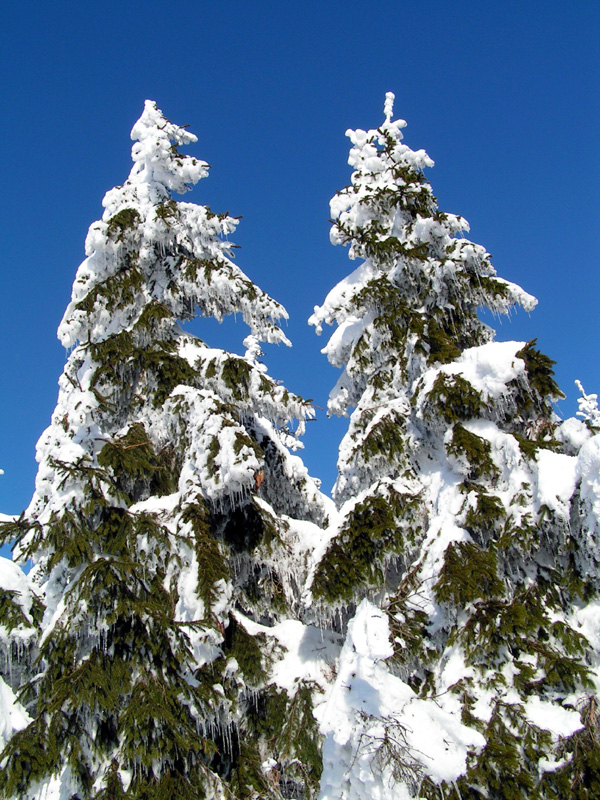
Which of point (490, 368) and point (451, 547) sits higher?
point (490, 368)

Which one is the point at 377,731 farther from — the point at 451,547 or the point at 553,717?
the point at 451,547

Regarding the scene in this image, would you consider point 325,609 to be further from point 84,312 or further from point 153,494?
point 84,312

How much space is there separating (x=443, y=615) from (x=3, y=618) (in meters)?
6.14

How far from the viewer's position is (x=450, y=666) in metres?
7.72

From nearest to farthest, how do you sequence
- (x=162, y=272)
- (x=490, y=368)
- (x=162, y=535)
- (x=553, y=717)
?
(x=553, y=717), (x=162, y=535), (x=490, y=368), (x=162, y=272)

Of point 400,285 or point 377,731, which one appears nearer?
point 377,731

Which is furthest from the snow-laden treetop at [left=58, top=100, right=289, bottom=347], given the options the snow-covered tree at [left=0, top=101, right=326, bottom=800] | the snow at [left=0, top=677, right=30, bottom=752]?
Answer: the snow at [left=0, top=677, right=30, bottom=752]

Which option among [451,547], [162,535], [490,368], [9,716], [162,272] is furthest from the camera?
[162,272]

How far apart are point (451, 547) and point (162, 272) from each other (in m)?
7.93

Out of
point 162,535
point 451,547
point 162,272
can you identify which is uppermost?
point 162,272

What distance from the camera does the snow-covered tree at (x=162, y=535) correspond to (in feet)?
22.2

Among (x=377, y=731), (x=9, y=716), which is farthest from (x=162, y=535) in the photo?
(x=377, y=731)

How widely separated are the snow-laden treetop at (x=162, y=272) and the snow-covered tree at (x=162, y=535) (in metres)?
0.04

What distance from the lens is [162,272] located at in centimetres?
1195
